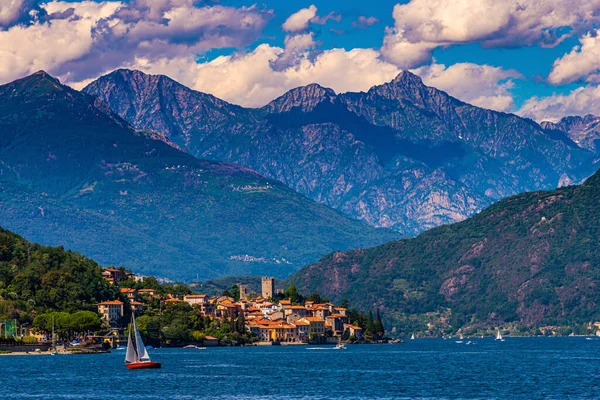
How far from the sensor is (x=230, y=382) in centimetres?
16312

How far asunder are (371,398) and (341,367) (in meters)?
59.3

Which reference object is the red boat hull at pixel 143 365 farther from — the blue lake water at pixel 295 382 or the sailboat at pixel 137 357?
the blue lake water at pixel 295 382

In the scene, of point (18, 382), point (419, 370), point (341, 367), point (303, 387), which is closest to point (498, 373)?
point (419, 370)

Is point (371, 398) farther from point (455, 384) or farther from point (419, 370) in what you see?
point (419, 370)

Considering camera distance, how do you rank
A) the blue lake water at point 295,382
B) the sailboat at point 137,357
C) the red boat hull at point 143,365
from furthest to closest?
the red boat hull at point 143,365 → the sailboat at point 137,357 → the blue lake water at point 295,382

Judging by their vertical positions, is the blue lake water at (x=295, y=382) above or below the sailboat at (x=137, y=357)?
below

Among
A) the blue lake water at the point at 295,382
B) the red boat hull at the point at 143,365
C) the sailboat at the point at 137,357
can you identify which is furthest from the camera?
the red boat hull at the point at 143,365

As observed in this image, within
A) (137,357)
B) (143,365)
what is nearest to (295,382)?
(143,365)

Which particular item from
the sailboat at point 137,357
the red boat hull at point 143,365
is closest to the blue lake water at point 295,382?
the red boat hull at point 143,365

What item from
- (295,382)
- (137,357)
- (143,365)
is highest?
(137,357)

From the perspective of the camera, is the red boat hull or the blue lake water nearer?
the blue lake water

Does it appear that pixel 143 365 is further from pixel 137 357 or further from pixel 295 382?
pixel 295 382

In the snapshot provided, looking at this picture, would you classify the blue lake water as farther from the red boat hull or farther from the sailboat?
the sailboat

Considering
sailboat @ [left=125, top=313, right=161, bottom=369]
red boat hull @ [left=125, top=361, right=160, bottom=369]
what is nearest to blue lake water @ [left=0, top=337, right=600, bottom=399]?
red boat hull @ [left=125, top=361, right=160, bottom=369]
